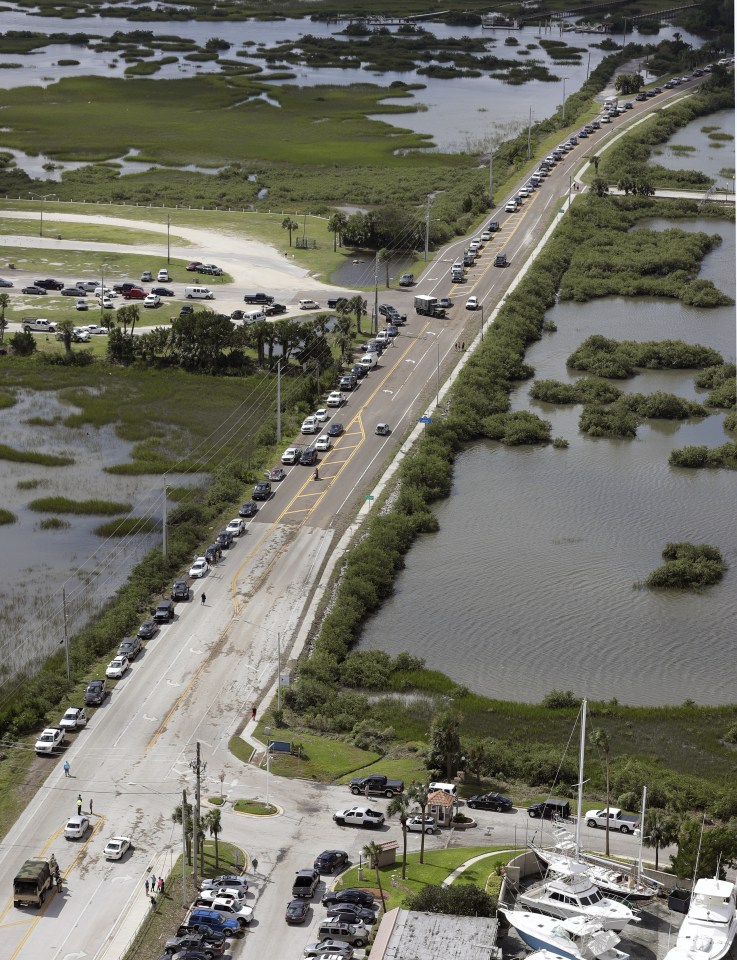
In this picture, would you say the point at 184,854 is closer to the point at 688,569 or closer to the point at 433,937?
the point at 433,937

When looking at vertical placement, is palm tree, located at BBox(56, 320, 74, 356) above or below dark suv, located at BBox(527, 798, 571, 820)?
above

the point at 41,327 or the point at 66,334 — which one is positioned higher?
the point at 66,334

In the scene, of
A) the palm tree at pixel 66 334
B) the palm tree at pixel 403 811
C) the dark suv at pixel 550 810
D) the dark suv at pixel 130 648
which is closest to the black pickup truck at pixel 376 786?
the palm tree at pixel 403 811

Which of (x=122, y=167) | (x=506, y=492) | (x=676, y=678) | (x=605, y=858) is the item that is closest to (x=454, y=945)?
(x=605, y=858)

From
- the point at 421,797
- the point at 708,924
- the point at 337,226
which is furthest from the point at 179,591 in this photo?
the point at 337,226

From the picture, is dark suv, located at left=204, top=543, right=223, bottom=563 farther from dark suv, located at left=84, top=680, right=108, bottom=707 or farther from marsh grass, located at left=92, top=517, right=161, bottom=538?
dark suv, located at left=84, top=680, right=108, bottom=707

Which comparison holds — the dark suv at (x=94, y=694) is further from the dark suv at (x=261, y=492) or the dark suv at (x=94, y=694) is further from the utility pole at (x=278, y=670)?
the dark suv at (x=261, y=492)

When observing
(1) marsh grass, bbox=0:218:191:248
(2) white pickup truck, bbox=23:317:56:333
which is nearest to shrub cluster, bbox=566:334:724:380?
(2) white pickup truck, bbox=23:317:56:333
